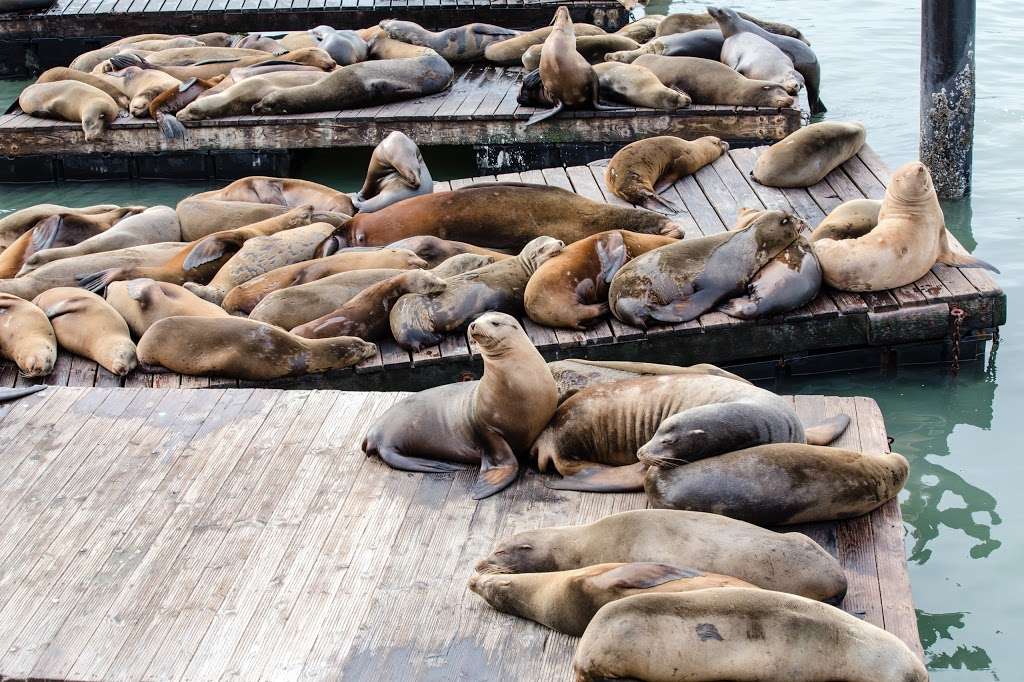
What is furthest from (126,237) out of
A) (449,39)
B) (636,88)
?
(449,39)

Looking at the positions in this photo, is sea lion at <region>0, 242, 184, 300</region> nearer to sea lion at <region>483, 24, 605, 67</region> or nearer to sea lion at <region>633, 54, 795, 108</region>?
sea lion at <region>633, 54, 795, 108</region>

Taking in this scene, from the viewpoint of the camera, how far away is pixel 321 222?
257 inches

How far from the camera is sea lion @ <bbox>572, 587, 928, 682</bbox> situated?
2689mm

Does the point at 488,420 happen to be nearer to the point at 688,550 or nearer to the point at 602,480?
the point at 602,480

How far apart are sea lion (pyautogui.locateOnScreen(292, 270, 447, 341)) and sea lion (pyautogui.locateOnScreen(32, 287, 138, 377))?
30.3 inches

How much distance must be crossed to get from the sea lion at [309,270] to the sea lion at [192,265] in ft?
1.15

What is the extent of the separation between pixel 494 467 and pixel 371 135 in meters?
5.47

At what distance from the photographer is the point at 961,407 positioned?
5.50 m

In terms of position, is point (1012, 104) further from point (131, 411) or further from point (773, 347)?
point (131, 411)

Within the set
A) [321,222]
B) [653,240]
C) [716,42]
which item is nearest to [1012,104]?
[716,42]

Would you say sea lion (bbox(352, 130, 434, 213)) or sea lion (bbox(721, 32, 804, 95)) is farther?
sea lion (bbox(721, 32, 804, 95))

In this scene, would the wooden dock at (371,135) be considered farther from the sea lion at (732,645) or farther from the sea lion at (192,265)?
the sea lion at (732,645)

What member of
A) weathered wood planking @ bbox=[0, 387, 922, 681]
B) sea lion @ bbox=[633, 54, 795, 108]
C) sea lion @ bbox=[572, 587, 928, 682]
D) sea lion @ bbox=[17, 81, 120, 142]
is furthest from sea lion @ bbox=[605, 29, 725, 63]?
sea lion @ bbox=[572, 587, 928, 682]

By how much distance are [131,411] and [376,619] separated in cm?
177
